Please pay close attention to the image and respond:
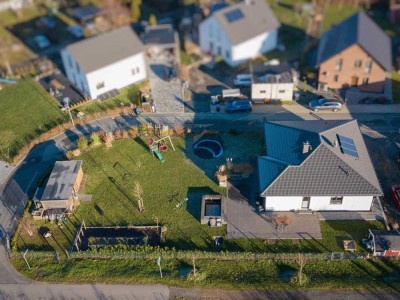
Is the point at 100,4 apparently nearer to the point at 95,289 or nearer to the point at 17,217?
the point at 17,217

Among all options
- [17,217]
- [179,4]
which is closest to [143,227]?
[17,217]

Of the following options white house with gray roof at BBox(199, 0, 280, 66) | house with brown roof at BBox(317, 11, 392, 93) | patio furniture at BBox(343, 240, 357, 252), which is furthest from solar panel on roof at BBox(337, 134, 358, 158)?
white house with gray roof at BBox(199, 0, 280, 66)

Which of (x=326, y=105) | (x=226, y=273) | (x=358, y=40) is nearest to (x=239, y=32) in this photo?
(x=358, y=40)

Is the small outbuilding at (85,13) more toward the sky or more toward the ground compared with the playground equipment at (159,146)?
more toward the sky

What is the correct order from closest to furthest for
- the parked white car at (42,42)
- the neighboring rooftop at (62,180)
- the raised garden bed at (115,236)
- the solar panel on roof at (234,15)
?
1. the raised garden bed at (115,236)
2. the neighboring rooftop at (62,180)
3. the solar panel on roof at (234,15)
4. the parked white car at (42,42)

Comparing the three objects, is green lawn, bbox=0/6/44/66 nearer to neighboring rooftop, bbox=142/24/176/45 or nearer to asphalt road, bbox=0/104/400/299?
neighboring rooftop, bbox=142/24/176/45

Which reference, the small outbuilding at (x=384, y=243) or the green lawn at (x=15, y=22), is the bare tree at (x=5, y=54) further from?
the small outbuilding at (x=384, y=243)

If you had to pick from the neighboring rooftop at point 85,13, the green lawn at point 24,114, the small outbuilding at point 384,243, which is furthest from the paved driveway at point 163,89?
the small outbuilding at point 384,243
